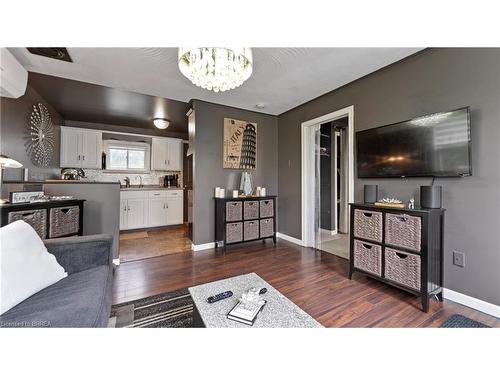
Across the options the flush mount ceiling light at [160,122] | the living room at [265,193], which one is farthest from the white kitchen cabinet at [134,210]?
the flush mount ceiling light at [160,122]

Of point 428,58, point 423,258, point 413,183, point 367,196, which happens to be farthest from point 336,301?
point 428,58

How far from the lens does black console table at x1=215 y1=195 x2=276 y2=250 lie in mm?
2922

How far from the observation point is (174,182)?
489 cm

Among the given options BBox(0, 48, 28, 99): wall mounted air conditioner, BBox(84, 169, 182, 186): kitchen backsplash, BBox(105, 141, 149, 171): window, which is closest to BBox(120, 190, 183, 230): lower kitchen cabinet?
BBox(84, 169, 182, 186): kitchen backsplash

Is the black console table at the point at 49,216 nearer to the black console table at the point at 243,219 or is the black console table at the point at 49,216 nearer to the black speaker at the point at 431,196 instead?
the black console table at the point at 243,219

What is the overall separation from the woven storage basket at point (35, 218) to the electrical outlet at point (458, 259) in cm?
367

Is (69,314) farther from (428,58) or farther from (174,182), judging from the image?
(174,182)

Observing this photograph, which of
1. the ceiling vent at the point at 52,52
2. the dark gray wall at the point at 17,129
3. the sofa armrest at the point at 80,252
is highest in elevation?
the ceiling vent at the point at 52,52

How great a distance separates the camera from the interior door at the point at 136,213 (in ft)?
13.4

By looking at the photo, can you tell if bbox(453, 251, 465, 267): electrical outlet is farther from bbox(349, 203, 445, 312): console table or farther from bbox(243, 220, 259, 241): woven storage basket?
bbox(243, 220, 259, 241): woven storage basket

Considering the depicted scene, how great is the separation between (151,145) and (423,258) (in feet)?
16.5

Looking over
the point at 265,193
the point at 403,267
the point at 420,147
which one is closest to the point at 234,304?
the point at 403,267

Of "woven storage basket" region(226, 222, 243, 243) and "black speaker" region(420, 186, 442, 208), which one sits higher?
"black speaker" region(420, 186, 442, 208)

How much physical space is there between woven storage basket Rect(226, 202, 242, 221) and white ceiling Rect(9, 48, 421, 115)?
1.63 meters
